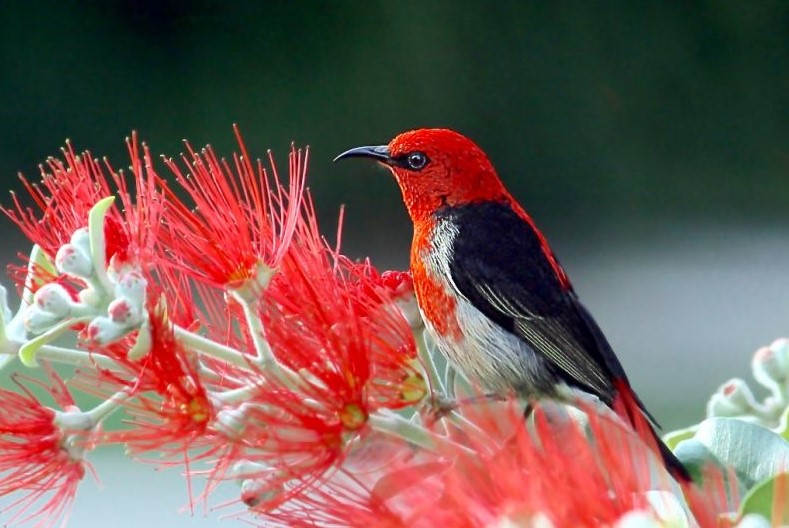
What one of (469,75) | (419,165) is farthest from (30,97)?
(419,165)

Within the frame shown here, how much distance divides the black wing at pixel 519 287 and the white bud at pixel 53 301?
379mm

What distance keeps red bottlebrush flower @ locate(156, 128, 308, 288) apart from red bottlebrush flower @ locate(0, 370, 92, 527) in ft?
0.33

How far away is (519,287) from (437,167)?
0.11 meters

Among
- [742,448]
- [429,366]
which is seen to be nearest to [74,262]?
[429,366]

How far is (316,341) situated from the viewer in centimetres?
65

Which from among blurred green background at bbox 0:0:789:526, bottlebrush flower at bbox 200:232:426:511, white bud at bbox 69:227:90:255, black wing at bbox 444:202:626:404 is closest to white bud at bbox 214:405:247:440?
bottlebrush flower at bbox 200:232:426:511

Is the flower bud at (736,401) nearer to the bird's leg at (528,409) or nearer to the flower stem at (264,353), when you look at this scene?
the bird's leg at (528,409)

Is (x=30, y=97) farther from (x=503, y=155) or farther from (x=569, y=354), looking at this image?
(x=569, y=354)

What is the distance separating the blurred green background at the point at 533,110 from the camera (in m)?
2.78

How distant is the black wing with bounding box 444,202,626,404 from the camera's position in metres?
0.88

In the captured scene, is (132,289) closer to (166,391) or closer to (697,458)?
(166,391)

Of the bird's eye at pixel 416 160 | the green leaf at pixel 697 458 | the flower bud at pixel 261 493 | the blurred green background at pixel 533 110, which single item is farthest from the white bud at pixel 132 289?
the blurred green background at pixel 533 110

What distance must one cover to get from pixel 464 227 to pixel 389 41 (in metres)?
2.05

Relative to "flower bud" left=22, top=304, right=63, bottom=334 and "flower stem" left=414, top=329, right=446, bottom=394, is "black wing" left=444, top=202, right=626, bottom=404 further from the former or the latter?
"flower bud" left=22, top=304, right=63, bottom=334
